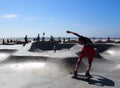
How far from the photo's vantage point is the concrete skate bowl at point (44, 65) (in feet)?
38.6

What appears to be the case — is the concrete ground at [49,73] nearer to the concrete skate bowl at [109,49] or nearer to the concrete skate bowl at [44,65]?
the concrete skate bowl at [44,65]

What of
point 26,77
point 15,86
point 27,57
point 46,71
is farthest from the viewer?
point 27,57

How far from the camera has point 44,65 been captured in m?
12.8

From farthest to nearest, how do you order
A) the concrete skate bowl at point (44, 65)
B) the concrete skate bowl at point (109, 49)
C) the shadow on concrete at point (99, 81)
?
the concrete skate bowl at point (109, 49) → the concrete skate bowl at point (44, 65) → the shadow on concrete at point (99, 81)

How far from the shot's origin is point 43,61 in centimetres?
1352

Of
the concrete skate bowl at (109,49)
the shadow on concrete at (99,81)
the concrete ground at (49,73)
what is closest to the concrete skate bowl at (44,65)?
the concrete ground at (49,73)

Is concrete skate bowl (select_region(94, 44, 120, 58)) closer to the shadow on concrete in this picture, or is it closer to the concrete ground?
the concrete ground

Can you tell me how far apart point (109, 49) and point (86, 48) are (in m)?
15.1

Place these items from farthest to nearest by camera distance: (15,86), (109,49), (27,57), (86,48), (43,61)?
(109,49) < (27,57) < (43,61) < (86,48) < (15,86)

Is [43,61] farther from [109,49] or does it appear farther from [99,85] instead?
[109,49]

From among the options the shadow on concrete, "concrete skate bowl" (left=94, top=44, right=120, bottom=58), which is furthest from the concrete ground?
"concrete skate bowl" (left=94, top=44, right=120, bottom=58)

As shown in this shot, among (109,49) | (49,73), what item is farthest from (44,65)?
(109,49)

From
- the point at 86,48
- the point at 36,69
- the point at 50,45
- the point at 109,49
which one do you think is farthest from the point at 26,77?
the point at 50,45

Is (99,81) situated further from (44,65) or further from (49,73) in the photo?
(44,65)
